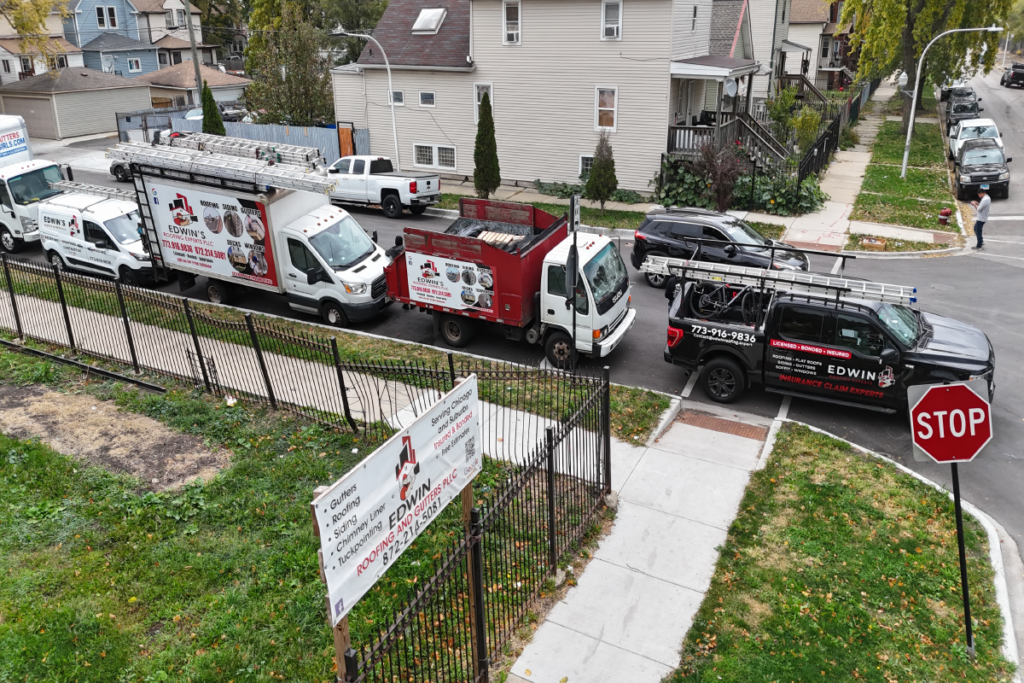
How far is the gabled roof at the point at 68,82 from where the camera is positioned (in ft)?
134

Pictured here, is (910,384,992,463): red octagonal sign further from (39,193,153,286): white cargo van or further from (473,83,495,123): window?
(473,83,495,123): window

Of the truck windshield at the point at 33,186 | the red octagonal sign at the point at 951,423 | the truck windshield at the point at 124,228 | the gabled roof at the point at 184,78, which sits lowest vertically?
the truck windshield at the point at 124,228

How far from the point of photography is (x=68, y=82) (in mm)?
41594

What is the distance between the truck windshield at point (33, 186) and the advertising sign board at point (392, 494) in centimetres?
1987

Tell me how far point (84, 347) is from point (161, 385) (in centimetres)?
257

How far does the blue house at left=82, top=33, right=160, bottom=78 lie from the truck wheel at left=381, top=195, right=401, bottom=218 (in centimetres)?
4058

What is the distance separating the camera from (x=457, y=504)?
9.30 m

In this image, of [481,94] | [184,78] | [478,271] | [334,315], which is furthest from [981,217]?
[184,78]

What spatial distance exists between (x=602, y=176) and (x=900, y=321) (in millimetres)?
13598

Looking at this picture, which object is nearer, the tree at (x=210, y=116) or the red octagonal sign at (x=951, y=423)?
the red octagonal sign at (x=951, y=423)

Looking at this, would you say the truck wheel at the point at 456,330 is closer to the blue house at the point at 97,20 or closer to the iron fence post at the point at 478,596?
the iron fence post at the point at 478,596

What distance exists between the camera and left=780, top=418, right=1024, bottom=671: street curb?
7.48 m

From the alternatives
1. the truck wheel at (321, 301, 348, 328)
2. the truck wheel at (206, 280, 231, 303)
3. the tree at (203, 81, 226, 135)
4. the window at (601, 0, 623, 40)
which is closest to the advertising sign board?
the truck wheel at (321, 301, 348, 328)

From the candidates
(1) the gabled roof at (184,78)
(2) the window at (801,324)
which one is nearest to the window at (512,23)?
(2) the window at (801,324)
